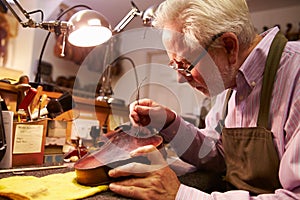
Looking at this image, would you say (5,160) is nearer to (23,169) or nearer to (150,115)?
(23,169)

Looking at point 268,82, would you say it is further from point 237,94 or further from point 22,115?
point 22,115

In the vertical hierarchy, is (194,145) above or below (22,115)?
below

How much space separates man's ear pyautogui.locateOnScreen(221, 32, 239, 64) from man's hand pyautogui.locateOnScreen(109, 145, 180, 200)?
401mm

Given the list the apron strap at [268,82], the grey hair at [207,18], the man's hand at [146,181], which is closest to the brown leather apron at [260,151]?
the apron strap at [268,82]

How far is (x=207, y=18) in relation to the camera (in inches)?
32.5

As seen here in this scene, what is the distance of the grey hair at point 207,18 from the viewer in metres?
0.83

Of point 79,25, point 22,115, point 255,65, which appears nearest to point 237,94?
point 255,65

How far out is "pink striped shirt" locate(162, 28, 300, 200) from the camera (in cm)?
65

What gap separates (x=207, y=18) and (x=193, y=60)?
14cm

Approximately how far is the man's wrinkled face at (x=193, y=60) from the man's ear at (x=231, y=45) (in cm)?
6

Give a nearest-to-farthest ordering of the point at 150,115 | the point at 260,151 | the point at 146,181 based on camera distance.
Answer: the point at 146,181, the point at 260,151, the point at 150,115

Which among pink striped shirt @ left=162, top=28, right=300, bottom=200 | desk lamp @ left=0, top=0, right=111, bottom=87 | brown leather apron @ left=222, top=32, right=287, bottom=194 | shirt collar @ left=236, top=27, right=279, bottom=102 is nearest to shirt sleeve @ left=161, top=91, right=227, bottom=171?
pink striped shirt @ left=162, top=28, right=300, bottom=200

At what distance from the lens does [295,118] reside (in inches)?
27.9

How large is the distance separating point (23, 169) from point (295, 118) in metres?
0.76
